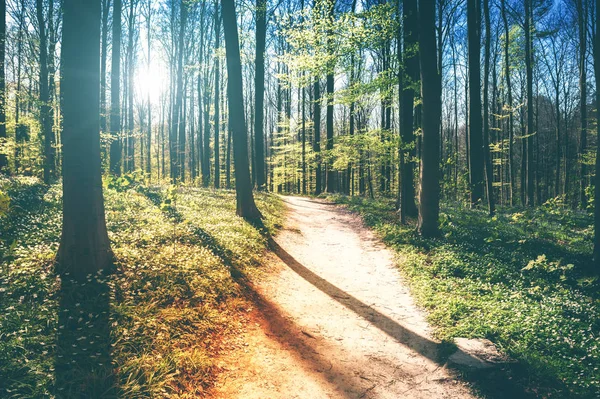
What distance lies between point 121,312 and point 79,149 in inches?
109

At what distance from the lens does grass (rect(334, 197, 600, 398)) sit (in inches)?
151

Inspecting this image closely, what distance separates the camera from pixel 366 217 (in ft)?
43.1

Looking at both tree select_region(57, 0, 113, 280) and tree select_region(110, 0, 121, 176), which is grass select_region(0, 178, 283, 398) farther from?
tree select_region(110, 0, 121, 176)

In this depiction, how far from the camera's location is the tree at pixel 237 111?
10.2 metres

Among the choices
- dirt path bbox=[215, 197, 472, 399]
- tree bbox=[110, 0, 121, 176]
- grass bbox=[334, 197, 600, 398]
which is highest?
tree bbox=[110, 0, 121, 176]

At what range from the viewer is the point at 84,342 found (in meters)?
3.70

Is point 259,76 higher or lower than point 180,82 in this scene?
lower

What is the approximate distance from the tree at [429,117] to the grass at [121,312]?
5.63 meters

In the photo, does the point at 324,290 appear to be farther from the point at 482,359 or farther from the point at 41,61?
the point at 41,61

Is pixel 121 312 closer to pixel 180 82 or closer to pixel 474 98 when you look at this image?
pixel 474 98

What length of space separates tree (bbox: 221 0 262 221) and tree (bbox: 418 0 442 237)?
5.71 meters

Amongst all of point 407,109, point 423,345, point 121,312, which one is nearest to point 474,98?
point 407,109

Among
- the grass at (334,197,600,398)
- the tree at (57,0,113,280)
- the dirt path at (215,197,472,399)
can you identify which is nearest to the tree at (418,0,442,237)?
the grass at (334,197,600,398)

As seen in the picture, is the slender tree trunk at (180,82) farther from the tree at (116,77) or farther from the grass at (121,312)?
the grass at (121,312)
